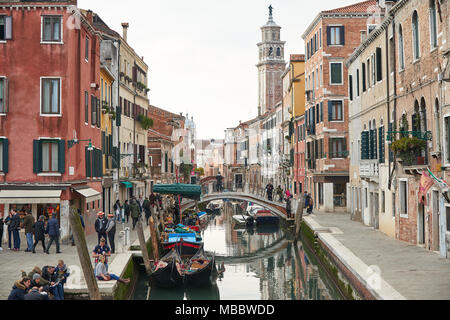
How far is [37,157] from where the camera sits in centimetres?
2034

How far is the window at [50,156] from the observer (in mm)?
20609

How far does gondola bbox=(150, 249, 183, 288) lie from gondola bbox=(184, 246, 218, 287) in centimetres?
30

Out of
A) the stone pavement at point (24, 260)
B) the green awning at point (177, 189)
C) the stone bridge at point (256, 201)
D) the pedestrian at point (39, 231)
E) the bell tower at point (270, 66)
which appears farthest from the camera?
the bell tower at point (270, 66)

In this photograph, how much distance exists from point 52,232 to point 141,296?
10.1 feet

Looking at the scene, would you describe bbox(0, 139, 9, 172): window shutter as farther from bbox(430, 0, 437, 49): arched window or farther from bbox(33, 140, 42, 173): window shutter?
bbox(430, 0, 437, 49): arched window

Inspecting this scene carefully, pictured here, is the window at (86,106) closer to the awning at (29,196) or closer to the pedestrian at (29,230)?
the awning at (29,196)

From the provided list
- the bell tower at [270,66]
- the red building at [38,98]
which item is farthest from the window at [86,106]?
the bell tower at [270,66]

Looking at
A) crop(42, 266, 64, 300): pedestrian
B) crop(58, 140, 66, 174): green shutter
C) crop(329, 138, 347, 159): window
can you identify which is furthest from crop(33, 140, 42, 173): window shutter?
crop(329, 138, 347, 159): window

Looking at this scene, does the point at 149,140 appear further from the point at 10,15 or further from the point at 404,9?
the point at 404,9

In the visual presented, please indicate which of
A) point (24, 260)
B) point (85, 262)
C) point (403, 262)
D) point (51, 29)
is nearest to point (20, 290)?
point (85, 262)

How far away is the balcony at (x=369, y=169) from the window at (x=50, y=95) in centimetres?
1172

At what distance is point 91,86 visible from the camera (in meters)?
24.3

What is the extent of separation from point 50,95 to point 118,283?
8620mm

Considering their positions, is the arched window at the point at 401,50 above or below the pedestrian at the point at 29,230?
above
